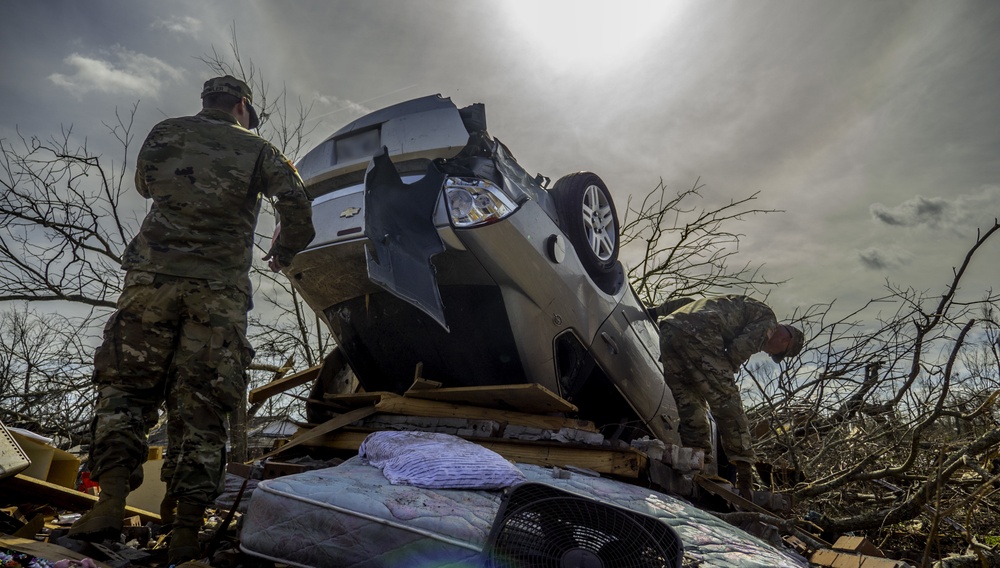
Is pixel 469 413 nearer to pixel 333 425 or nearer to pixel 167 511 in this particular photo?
pixel 333 425

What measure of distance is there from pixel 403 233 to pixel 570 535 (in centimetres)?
192

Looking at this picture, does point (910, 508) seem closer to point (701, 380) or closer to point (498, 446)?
point (701, 380)

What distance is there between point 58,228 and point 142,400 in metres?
5.07

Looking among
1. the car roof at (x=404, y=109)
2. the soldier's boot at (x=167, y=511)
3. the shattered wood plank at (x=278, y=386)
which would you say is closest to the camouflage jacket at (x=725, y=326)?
the car roof at (x=404, y=109)

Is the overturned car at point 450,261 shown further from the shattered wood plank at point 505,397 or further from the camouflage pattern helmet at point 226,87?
the camouflage pattern helmet at point 226,87

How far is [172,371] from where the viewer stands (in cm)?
275

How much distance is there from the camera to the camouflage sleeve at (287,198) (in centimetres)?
295

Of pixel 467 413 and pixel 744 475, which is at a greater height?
pixel 467 413

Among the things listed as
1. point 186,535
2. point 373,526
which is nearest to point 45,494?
point 186,535

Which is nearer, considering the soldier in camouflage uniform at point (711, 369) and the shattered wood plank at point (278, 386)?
the shattered wood plank at point (278, 386)

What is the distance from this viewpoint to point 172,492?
8.10 feet

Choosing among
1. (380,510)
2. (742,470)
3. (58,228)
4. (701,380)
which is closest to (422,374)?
(380,510)

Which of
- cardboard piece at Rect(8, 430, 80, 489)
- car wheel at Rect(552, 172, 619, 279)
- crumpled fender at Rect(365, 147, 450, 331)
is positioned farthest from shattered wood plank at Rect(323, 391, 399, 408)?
car wheel at Rect(552, 172, 619, 279)

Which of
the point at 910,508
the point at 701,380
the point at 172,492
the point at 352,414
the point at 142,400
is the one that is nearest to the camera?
the point at 172,492
